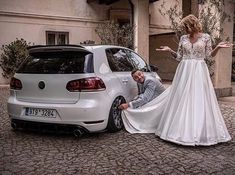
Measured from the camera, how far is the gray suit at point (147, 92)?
6.07m

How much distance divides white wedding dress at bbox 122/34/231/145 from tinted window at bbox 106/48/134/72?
1.15 meters

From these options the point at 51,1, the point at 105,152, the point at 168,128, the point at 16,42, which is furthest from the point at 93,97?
the point at 51,1

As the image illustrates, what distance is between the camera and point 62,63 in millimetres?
5496

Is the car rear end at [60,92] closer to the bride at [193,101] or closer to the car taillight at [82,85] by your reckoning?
the car taillight at [82,85]

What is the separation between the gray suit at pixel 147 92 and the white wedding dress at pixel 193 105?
0.56 meters

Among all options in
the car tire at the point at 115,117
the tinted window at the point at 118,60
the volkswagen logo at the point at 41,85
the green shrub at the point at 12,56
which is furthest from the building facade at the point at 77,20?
the volkswagen logo at the point at 41,85

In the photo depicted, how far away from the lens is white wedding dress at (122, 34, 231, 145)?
16.8 feet

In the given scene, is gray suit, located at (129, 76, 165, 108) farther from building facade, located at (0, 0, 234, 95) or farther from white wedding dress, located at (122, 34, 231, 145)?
building facade, located at (0, 0, 234, 95)

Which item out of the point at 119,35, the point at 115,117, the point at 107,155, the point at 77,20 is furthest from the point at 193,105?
the point at 77,20

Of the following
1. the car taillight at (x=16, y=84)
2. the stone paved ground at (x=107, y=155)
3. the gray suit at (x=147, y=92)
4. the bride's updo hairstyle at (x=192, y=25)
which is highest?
the bride's updo hairstyle at (x=192, y=25)

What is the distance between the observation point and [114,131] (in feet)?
19.5

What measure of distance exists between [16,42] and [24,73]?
31.8ft

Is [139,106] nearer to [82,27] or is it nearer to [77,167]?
[77,167]

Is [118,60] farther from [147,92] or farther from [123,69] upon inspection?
[147,92]
